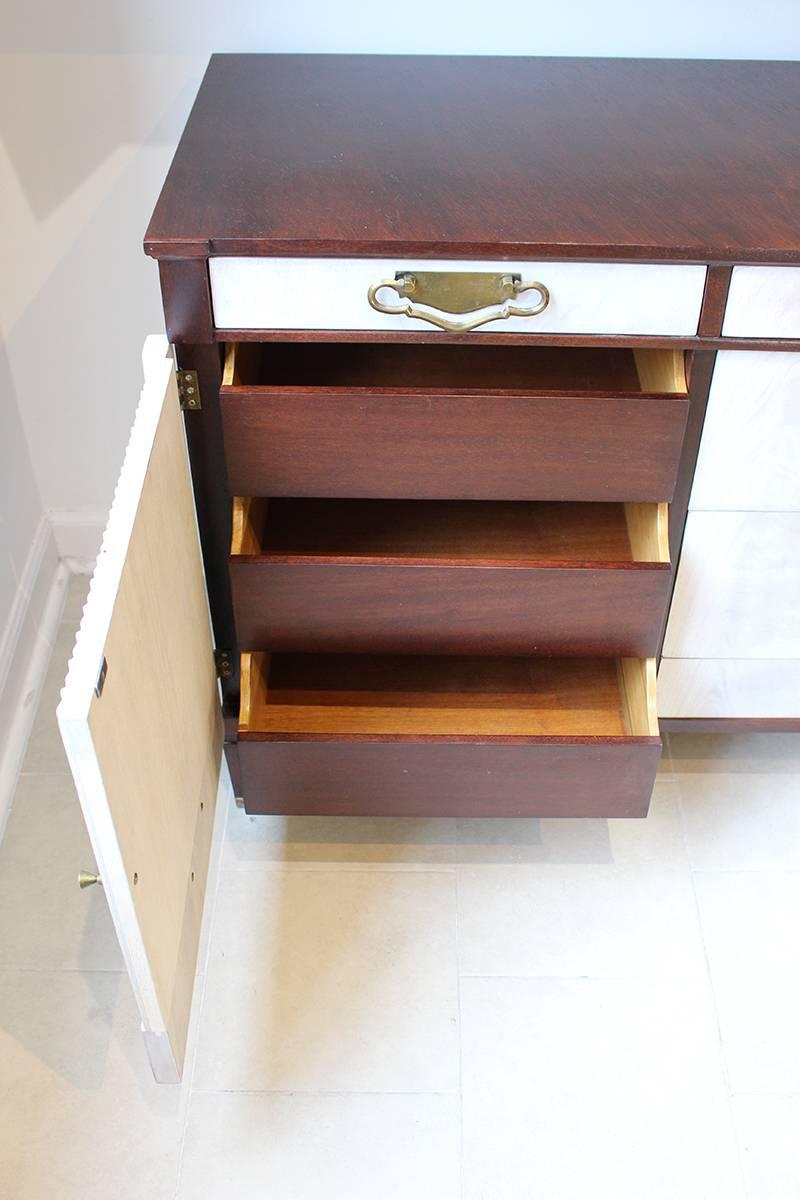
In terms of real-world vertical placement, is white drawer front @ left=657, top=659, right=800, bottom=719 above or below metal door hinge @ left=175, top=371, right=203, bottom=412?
below

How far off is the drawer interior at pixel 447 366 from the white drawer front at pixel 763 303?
0.44 ft

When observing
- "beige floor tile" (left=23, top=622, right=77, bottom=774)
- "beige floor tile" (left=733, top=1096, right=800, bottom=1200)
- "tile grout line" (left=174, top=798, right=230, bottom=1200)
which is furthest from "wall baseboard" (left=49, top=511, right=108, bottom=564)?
"beige floor tile" (left=733, top=1096, right=800, bottom=1200)

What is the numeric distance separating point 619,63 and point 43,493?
3.18 ft

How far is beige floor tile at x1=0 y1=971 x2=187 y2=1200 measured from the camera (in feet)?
3.87

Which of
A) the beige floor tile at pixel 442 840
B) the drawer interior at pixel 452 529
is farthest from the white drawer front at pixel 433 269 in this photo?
the beige floor tile at pixel 442 840

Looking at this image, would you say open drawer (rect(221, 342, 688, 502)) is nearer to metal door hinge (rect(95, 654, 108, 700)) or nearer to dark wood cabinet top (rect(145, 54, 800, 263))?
dark wood cabinet top (rect(145, 54, 800, 263))

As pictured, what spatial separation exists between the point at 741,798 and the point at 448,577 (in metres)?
0.57

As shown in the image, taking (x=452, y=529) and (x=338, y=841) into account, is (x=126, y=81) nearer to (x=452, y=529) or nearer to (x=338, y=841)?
(x=452, y=529)

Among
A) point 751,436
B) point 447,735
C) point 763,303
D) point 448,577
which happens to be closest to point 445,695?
point 447,735

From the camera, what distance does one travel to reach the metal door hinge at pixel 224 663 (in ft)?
4.47

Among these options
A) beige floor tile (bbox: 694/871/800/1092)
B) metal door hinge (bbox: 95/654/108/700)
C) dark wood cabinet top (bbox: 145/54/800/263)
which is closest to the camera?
metal door hinge (bbox: 95/654/108/700)

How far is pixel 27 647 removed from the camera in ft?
5.43

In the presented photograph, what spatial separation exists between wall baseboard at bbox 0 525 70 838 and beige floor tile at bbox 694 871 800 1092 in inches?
33.9

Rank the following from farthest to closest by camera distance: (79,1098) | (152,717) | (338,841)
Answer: (338,841) < (79,1098) < (152,717)
